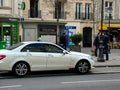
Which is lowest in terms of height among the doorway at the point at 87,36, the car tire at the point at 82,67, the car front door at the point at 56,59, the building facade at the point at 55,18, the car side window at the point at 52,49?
the car tire at the point at 82,67

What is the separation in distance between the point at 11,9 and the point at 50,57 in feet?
76.7

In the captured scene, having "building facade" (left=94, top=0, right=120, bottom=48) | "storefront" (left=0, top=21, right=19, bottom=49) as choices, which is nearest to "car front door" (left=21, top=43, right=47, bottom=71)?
"storefront" (left=0, top=21, right=19, bottom=49)

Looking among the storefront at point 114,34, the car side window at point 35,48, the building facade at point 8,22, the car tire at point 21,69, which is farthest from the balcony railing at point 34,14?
the car tire at point 21,69

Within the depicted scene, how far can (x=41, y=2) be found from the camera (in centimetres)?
4706

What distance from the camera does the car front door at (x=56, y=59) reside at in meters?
16.1

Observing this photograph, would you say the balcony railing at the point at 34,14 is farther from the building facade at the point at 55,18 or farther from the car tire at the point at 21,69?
the car tire at the point at 21,69

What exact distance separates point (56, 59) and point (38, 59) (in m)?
0.85

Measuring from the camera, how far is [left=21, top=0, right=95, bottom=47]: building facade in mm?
44719

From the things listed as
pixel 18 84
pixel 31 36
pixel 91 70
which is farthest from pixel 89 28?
pixel 18 84

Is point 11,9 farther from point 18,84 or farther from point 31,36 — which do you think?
point 18,84

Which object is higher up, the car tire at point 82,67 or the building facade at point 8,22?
the building facade at point 8,22

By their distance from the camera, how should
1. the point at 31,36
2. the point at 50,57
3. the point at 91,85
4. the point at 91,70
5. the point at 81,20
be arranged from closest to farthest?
the point at 91,85, the point at 50,57, the point at 91,70, the point at 31,36, the point at 81,20

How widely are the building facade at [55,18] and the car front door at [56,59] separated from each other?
82.9ft

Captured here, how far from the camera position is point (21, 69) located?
611 inches
